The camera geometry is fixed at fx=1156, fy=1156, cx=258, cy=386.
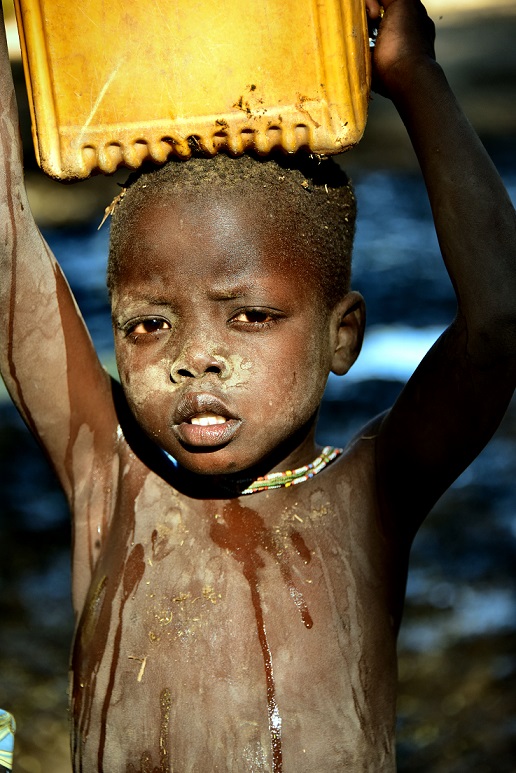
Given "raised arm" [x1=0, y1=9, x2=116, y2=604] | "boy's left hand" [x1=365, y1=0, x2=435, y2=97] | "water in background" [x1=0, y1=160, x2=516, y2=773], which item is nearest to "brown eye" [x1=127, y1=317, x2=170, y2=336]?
"raised arm" [x1=0, y1=9, x2=116, y2=604]

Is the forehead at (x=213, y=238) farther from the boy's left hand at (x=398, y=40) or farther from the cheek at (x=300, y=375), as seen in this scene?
the boy's left hand at (x=398, y=40)

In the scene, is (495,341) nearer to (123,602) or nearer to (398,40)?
(398,40)

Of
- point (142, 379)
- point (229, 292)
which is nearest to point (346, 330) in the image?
point (229, 292)

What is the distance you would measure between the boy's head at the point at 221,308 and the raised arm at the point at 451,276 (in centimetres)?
23

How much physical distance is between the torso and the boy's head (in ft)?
0.70

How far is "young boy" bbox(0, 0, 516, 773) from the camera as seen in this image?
7.11ft

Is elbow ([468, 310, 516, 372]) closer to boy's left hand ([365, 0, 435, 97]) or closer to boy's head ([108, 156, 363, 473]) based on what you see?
boy's head ([108, 156, 363, 473])

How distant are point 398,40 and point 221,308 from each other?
25.3 inches

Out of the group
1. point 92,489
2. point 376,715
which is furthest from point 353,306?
point 376,715

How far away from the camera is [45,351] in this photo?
95.7 inches

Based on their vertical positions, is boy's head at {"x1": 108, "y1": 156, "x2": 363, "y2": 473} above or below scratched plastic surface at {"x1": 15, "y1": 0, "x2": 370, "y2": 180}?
below

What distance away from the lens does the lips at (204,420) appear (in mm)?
2152

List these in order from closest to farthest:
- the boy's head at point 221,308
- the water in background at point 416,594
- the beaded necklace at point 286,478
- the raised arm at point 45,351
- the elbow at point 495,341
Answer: the elbow at point 495,341, the boy's head at point 221,308, the raised arm at point 45,351, the beaded necklace at point 286,478, the water in background at point 416,594

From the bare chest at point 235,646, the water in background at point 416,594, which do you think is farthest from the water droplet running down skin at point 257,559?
the water in background at point 416,594
